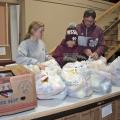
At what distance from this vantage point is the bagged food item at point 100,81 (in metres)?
1.74

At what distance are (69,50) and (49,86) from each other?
1407mm

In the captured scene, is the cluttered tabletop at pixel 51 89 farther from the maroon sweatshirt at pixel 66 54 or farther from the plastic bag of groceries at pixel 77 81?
the maroon sweatshirt at pixel 66 54

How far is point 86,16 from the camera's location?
3051mm

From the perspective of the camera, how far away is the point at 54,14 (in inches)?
190

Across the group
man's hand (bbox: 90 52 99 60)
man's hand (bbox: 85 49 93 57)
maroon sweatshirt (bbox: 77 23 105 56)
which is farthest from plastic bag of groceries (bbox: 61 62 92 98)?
maroon sweatshirt (bbox: 77 23 105 56)

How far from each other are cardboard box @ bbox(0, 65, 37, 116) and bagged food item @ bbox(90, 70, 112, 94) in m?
0.53

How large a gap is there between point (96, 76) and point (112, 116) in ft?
A: 0.95

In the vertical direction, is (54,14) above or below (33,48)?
above

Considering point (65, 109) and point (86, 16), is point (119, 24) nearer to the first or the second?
point (86, 16)

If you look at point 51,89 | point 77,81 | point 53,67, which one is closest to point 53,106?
point 51,89

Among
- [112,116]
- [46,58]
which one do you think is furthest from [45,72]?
[46,58]

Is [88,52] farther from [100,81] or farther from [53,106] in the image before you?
[53,106]

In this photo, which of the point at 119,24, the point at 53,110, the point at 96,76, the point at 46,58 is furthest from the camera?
the point at 119,24

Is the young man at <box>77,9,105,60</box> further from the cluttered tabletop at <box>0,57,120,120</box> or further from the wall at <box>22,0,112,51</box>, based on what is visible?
the wall at <box>22,0,112,51</box>
